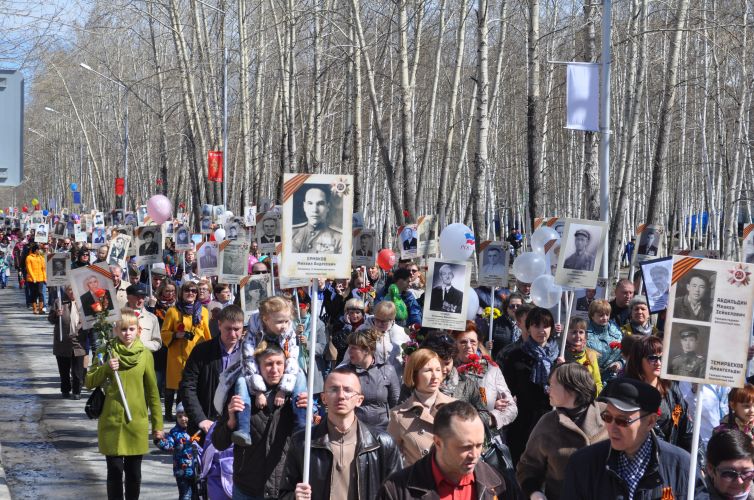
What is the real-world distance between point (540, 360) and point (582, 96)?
6662 mm

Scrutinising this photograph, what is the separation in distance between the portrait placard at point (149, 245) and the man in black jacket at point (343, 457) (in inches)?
458

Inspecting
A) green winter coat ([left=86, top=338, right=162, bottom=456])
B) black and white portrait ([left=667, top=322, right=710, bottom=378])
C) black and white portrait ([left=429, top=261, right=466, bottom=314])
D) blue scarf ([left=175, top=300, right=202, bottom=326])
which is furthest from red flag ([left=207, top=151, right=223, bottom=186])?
black and white portrait ([left=667, top=322, right=710, bottom=378])

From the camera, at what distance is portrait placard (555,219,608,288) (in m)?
9.70

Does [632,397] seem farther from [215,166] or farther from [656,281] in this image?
[215,166]

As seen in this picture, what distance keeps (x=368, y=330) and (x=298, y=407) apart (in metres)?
1.78

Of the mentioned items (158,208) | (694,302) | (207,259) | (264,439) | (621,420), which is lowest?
(264,439)

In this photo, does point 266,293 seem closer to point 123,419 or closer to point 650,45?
point 123,419

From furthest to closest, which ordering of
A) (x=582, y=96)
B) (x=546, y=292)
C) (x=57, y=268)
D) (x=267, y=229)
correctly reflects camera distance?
(x=267, y=229)
(x=57, y=268)
(x=582, y=96)
(x=546, y=292)

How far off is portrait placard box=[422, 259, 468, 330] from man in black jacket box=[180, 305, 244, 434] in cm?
247

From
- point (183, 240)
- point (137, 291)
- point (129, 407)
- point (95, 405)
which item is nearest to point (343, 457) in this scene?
point (129, 407)

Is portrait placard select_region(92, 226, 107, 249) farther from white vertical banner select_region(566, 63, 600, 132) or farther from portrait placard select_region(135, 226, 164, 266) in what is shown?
white vertical banner select_region(566, 63, 600, 132)

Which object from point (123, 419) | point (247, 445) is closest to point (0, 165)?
point (247, 445)

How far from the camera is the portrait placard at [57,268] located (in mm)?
15309

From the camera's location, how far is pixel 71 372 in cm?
1476
